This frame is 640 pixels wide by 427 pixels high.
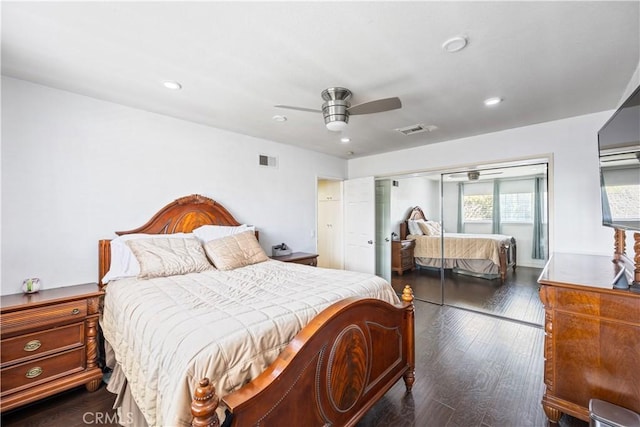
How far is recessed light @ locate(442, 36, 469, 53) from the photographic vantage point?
1747mm

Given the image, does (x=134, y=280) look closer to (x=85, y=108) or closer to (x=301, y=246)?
(x=85, y=108)

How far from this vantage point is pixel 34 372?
77.9 inches

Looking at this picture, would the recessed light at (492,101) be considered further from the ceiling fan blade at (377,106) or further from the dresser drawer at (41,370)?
the dresser drawer at (41,370)

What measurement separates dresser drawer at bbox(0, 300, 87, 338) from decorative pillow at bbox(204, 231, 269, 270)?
110cm

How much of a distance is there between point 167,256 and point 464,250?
449 centimetres

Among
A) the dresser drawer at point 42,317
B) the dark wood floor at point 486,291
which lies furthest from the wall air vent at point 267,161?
the dark wood floor at point 486,291

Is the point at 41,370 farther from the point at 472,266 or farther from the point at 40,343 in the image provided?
the point at 472,266

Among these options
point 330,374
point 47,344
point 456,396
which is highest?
point 330,374

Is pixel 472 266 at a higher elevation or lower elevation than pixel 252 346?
lower

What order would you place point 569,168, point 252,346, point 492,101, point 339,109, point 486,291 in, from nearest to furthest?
point 252,346
point 339,109
point 492,101
point 569,168
point 486,291

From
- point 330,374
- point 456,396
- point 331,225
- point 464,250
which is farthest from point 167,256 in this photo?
point 464,250

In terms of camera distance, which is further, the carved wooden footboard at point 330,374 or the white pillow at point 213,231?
the white pillow at point 213,231

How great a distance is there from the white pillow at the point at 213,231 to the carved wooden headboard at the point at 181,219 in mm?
91

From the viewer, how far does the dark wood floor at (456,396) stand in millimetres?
1873
